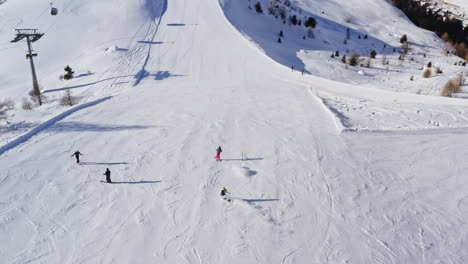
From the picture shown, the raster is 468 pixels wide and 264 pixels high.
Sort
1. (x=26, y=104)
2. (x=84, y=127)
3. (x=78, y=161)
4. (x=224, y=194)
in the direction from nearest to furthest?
(x=224, y=194) < (x=78, y=161) < (x=84, y=127) < (x=26, y=104)

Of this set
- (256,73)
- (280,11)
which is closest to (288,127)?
(256,73)

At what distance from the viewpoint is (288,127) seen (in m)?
16.6

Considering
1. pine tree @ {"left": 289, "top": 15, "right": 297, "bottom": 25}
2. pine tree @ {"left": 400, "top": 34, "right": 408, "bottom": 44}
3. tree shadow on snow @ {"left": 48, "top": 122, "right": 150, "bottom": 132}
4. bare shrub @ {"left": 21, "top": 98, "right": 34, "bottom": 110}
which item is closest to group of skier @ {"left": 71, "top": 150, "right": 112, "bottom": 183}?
tree shadow on snow @ {"left": 48, "top": 122, "right": 150, "bottom": 132}

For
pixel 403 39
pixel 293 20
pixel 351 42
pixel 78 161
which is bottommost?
pixel 78 161

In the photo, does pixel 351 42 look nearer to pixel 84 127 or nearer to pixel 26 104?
pixel 84 127

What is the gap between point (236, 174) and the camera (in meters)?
12.1

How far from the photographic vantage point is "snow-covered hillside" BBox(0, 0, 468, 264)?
8828 mm

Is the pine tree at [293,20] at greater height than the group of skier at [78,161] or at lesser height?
greater

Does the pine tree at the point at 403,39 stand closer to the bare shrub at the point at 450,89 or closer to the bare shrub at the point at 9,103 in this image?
the bare shrub at the point at 450,89

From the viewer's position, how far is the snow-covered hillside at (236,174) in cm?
883

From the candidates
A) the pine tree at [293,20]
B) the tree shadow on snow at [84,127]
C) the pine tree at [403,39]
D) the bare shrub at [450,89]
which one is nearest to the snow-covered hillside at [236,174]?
the tree shadow on snow at [84,127]

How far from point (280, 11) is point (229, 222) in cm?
5230

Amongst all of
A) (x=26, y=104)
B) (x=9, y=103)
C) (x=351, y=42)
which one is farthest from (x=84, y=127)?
(x=351, y=42)

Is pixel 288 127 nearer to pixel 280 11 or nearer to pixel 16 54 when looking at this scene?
pixel 16 54
